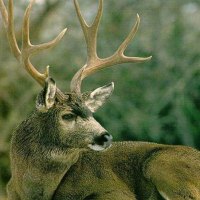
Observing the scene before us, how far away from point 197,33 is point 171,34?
0.57 metres

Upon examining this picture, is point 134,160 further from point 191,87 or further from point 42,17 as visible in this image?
point 42,17

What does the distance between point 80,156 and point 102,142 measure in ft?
2.96

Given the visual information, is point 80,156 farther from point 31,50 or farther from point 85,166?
point 31,50

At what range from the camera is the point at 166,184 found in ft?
23.6

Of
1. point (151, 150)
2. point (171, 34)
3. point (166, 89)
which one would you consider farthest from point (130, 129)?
point (151, 150)

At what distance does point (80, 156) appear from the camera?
292 inches

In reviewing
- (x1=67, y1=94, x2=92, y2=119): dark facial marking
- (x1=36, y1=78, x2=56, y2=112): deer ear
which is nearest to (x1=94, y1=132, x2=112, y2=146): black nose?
(x1=67, y1=94, x2=92, y2=119): dark facial marking

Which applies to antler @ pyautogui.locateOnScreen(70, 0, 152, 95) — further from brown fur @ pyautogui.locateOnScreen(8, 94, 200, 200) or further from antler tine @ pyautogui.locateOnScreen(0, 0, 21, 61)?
brown fur @ pyautogui.locateOnScreen(8, 94, 200, 200)

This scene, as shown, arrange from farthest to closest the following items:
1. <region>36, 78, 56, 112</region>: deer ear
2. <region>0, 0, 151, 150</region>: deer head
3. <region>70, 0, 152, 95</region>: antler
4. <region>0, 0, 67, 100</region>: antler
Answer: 1. <region>70, 0, 152, 95</region>: antler
2. <region>0, 0, 67, 100</region>: antler
3. <region>0, 0, 151, 150</region>: deer head
4. <region>36, 78, 56, 112</region>: deer ear

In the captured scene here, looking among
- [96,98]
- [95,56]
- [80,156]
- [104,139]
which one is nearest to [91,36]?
[95,56]

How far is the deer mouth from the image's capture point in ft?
21.3

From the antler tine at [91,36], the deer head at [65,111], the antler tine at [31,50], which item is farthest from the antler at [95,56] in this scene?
the antler tine at [31,50]

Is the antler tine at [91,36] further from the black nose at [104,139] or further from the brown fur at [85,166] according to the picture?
the black nose at [104,139]

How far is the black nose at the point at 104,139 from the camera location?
21.3 feet
